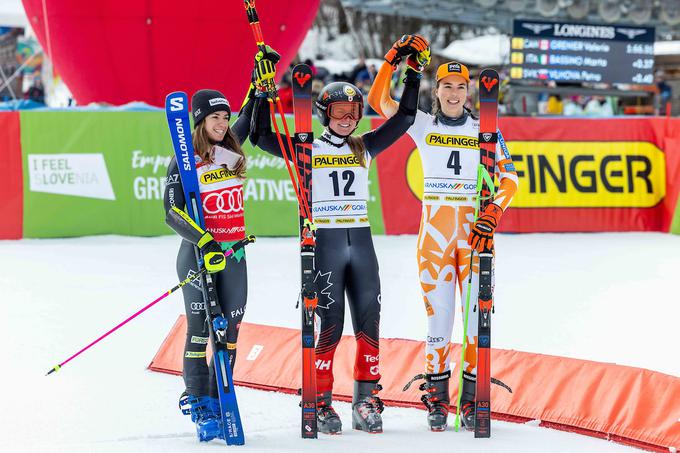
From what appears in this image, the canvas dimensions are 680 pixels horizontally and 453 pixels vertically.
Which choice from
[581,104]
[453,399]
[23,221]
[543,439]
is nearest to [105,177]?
[23,221]

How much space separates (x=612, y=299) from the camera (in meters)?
8.42

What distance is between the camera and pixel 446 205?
5.02 metres

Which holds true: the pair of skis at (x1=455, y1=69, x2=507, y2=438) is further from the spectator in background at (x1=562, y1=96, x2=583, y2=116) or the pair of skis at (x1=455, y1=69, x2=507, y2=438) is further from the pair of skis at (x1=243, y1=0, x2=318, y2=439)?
the spectator in background at (x1=562, y1=96, x2=583, y2=116)

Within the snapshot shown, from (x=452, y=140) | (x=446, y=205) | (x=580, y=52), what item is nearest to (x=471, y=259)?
(x=446, y=205)

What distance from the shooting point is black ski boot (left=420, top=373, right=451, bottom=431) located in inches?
192

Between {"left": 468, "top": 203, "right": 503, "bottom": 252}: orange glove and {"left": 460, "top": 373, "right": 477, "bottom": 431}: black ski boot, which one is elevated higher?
{"left": 468, "top": 203, "right": 503, "bottom": 252}: orange glove

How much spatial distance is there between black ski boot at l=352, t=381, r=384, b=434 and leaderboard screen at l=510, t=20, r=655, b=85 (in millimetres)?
11036

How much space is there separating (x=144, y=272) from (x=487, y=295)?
548cm

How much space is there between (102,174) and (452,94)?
7.44 meters

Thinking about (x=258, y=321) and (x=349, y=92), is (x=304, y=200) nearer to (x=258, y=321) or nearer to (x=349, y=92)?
(x=349, y=92)

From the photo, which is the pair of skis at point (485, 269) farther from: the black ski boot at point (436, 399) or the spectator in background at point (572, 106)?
the spectator in background at point (572, 106)

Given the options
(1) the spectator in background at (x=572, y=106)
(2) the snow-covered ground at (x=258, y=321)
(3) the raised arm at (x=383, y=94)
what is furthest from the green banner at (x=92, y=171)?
(1) the spectator in background at (x=572, y=106)

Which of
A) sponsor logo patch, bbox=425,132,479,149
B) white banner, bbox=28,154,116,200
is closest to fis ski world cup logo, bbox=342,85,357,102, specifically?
sponsor logo patch, bbox=425,132,479,149

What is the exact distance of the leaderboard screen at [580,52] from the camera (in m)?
15.1
